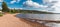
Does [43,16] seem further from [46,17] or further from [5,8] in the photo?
[5,8]

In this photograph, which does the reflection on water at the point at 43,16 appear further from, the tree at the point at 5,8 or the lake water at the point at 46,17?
the tree at the point at 5,8

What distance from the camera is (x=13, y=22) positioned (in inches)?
41.0

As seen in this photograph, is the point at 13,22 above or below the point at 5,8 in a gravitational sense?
A: below

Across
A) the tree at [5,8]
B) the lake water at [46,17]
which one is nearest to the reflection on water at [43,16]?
the lake water at [46,17]

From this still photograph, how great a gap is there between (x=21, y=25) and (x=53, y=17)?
0.92ft

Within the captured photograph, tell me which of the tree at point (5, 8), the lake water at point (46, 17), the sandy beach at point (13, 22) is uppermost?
the tree at point (5, 8)

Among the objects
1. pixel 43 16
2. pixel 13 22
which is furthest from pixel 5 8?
pixel 43 16

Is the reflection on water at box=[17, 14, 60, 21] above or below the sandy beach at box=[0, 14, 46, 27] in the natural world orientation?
above

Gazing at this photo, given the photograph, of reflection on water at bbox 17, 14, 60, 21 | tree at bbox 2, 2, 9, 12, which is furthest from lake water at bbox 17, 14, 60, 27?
tree at bbox 2, 2, 9, 12

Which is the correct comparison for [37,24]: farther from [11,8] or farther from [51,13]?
[11,8]

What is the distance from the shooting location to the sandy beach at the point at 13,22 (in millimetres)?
1040

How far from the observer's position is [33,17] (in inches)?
41.5

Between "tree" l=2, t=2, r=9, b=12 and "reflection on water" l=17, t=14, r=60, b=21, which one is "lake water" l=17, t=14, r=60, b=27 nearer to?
"reflection on water" l=17, t=14, r=60, b=21

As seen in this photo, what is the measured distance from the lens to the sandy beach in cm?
104
